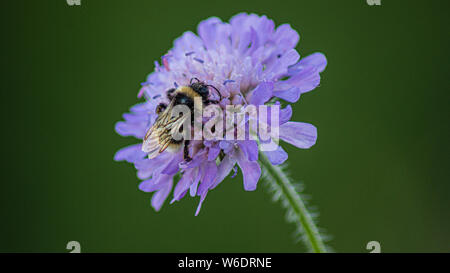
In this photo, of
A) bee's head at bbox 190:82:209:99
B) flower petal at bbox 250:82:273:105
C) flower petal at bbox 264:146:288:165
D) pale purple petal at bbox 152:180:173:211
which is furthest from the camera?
pale purple petal at bbox 152:180:173:211

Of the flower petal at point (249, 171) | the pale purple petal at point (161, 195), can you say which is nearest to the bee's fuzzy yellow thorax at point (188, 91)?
the flower petal at point (249, 171)

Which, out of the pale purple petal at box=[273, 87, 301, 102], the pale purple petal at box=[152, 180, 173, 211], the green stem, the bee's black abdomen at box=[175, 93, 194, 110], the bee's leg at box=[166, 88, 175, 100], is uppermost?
the bee's leg at box=[166, 88, 175, 100]

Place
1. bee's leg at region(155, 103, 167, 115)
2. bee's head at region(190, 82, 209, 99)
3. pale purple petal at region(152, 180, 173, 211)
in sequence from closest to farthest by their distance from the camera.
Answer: bee's head at region(190, 82, 209, 99) < bee's leg at region(155, 103, 167, 115) < pale purple petal at region(152, 180, 173, 211)

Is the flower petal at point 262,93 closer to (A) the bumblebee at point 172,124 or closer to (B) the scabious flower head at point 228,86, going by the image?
(B) the scabious flower head at point 228,86

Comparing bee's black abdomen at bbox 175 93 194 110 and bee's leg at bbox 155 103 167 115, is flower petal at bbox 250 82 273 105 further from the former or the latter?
bee's leg at bbox 155 103 167 115

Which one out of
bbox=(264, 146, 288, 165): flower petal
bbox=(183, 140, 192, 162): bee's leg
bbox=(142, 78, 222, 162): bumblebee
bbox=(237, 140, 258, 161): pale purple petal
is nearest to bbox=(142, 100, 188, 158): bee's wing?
bbox=(142, 78, 222, 162): bumblebee

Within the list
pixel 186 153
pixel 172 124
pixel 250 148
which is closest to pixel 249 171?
pixel 250 148

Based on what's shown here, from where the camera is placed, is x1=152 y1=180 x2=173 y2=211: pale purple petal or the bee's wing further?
x1=152 y1=180 x2=173 y2=211: pale purple petal
